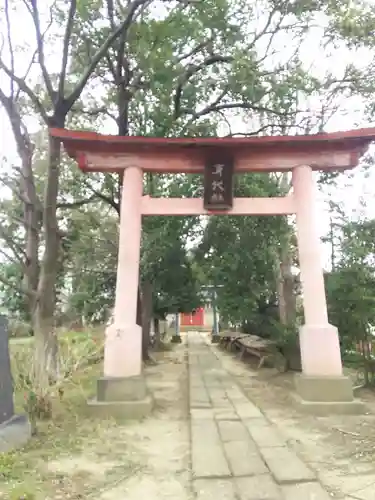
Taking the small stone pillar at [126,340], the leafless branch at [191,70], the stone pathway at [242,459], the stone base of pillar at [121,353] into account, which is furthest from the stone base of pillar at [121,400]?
the leafless branch at [191,70]

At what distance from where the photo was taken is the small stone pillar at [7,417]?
14.6ft

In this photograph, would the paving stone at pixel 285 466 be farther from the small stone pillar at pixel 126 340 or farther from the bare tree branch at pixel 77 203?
the bare tree branch at pixel 77 203

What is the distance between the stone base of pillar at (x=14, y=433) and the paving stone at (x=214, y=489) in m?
1.98

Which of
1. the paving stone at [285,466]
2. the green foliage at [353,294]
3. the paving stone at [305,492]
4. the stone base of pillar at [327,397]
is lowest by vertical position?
the paving stone at [305,492]

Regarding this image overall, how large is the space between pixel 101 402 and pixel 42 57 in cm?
572

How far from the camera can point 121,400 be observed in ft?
20.4

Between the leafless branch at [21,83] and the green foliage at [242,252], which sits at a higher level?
the leafless branch at [21,83]

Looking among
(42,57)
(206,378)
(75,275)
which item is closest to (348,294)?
(206,378)

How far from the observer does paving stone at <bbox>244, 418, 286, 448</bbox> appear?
4.71 meters

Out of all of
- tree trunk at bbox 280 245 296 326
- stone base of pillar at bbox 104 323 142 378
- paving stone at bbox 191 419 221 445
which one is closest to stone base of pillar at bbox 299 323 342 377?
paving stone at bbox 191 419 221 445

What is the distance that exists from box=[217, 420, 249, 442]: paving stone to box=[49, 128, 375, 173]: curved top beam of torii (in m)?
3.99

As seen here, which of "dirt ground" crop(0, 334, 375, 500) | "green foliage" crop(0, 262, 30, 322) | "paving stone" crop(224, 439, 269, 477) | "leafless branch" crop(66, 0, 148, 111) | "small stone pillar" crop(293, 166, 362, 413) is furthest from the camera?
"green foliage" crop(0, 262, 30, 322)

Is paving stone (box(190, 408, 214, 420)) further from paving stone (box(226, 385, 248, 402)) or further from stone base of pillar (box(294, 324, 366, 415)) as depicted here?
stone base of pillar (box(294, 324, 366, 415))

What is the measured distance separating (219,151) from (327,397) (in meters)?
4.10
